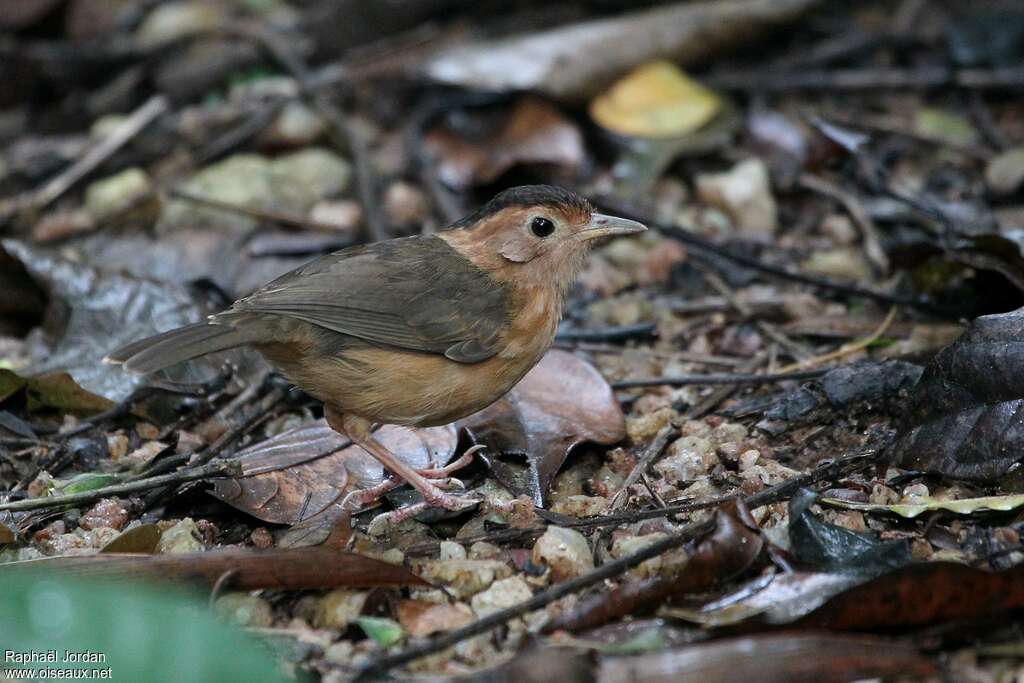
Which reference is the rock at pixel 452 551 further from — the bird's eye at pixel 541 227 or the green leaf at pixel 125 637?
the bird's eye at pixel 541 227

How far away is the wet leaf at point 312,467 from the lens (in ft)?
13.8

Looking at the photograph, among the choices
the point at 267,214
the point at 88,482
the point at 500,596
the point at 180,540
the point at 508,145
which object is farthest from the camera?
the point at 508,145

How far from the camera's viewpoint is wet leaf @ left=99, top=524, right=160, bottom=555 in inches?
147

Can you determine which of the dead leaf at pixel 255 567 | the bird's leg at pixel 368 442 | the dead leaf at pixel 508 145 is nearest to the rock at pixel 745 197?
the dead leaf at pixel 508 145

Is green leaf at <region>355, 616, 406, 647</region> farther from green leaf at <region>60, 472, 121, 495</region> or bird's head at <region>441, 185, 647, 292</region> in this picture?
bird's head at <region>441, 185, 647, 292</region>

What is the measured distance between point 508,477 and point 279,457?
911mm

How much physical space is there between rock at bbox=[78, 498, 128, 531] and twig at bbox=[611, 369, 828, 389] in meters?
2.05

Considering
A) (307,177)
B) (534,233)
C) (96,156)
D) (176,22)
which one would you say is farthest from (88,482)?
(176,22)

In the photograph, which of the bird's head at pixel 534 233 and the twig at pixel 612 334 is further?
the twig at pixel 612 334

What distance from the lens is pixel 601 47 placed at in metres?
7.11

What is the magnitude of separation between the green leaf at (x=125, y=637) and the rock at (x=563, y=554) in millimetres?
1066

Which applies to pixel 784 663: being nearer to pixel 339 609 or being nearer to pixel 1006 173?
pixel 339 609

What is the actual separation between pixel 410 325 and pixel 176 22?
4.65 metres

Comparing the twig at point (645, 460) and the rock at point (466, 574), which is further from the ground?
the rock at point (466, 574)
